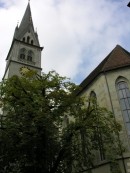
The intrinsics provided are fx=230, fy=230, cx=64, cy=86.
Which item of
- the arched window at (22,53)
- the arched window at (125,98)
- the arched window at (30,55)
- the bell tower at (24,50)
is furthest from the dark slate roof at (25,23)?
the arched window at (125,98)

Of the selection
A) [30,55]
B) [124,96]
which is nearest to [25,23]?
[30,55]

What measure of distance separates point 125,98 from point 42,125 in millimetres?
8206

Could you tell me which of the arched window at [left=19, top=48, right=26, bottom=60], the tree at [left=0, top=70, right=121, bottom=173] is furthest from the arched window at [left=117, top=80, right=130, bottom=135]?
the arched window at [left=19, top=48, right=26, bottom=60]

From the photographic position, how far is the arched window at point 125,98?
1629cm

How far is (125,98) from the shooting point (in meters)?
17.2

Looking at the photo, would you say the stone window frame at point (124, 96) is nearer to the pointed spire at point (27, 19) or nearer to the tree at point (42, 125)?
the tree at point (42, 125)

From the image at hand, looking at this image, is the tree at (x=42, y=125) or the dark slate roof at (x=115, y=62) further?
the dark slate roof at (x=115, y=62)

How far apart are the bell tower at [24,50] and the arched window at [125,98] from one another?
1701cm

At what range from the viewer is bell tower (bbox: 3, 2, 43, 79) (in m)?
32.6

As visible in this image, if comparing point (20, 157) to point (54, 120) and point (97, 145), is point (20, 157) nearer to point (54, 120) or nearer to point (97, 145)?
point (54, 120)

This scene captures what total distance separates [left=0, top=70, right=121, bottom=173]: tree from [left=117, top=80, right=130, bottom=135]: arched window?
11.0ft

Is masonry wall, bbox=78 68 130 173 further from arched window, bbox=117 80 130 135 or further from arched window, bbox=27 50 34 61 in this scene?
arched window, bbox=27 50 34 61

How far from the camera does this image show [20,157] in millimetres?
11180

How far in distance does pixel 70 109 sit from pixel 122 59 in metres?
9.04
